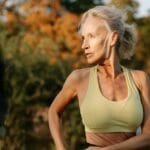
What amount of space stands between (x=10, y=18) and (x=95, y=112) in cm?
1713

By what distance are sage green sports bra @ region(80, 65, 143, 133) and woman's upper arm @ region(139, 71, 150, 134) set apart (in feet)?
0.08

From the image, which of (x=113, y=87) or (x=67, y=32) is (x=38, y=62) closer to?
(x=67, y=32)

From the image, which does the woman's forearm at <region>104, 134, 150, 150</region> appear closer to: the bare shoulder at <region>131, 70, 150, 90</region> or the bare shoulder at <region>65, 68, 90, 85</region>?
the bare shoulder at <region>131, 70, 150, 90</region>

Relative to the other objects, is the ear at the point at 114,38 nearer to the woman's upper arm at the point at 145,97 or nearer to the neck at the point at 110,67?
the neck at the point at 110,67

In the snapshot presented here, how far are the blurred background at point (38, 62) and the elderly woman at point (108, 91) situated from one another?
11237 mm

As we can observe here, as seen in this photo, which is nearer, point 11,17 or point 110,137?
point 110,137

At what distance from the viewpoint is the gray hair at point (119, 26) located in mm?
2871

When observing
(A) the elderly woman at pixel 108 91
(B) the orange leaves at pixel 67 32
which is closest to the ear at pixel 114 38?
(A) the elderly woman at pixel 108 91

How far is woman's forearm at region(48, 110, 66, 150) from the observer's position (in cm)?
285

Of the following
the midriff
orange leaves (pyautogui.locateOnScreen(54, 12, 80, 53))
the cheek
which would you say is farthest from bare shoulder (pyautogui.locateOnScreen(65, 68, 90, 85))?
orange leaves (pyautogui.locateOnScreen(54, 12, 80, 53))

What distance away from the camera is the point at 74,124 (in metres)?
16.7

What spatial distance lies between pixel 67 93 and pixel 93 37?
0.81ft


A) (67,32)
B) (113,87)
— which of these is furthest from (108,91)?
(67,32)

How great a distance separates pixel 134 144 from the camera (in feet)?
9.06
